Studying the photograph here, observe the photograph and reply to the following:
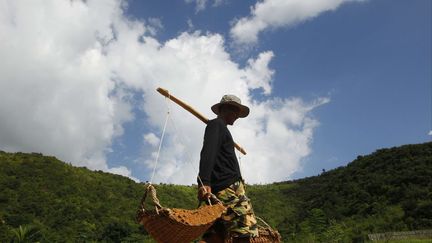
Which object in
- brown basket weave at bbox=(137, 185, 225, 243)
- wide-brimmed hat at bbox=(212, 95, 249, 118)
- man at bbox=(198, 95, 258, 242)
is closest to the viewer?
brown basket weave at bbox=(137, 185, 225, 243)

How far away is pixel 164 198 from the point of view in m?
64.2

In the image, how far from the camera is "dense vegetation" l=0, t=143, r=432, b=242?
31.0 metres

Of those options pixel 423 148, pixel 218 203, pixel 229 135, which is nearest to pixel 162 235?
pixel 218 203

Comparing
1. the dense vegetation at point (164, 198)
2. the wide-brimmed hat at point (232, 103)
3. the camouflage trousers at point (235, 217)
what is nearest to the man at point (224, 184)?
the camouflage trousers at point (235, 217)

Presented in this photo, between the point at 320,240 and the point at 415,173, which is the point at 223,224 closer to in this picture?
the point at 320,240

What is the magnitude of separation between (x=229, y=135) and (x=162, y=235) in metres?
1.23

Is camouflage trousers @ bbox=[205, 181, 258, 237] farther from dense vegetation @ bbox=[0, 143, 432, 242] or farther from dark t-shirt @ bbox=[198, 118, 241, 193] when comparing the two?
dense vegetation @ bbox=[0, 143, 432, 242]

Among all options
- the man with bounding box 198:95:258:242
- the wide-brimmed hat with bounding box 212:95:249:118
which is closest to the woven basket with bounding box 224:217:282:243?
the man with bounding box 198:95:258:242

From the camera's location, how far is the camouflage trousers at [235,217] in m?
3.88

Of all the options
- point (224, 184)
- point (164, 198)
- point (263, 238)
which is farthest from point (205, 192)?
point (164, 198)

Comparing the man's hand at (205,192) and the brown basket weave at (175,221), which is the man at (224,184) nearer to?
the man's hand at (205,192)

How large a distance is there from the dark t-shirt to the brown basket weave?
0.35 m

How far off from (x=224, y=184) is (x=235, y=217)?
12.7 inches

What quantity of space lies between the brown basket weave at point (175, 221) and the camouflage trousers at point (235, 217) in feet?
0.99
